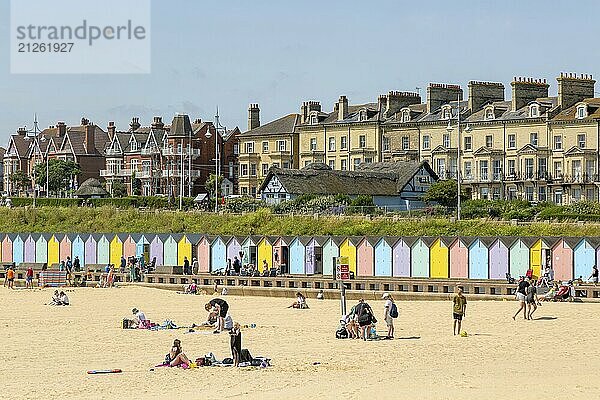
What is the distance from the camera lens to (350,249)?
2296 inches

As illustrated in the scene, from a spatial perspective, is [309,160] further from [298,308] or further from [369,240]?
[298,308]

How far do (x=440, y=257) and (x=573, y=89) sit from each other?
31.8 m

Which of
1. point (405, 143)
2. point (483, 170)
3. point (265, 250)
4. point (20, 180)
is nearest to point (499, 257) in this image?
point (265, 250)

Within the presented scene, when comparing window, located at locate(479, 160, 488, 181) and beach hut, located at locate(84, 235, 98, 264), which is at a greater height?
window, located at locate(479, 160, 488, 181)

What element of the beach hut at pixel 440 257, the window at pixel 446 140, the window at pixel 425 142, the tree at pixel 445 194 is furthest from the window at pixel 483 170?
the beach hut at pixel 440 257

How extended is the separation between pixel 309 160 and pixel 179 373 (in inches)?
2786

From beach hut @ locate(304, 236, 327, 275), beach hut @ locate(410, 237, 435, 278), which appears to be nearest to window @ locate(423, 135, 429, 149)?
beach hut @ locate(304, 236, 327, 275)

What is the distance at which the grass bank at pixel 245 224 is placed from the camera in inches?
2440

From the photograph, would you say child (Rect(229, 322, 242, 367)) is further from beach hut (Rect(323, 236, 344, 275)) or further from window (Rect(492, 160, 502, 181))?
window (Rect(492, 160, 502, 181))

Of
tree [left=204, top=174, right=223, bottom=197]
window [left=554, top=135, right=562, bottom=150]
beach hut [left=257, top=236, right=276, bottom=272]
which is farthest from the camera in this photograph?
tree [left=204, top=174, right=223, bottom=197]

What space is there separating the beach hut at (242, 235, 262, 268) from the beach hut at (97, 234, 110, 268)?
9712mm

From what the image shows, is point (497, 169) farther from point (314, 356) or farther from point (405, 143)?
point (314, 356)

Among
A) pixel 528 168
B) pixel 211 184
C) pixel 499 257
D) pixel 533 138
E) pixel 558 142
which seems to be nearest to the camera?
pixel 499 257

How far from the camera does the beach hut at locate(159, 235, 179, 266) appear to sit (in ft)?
A: 211
